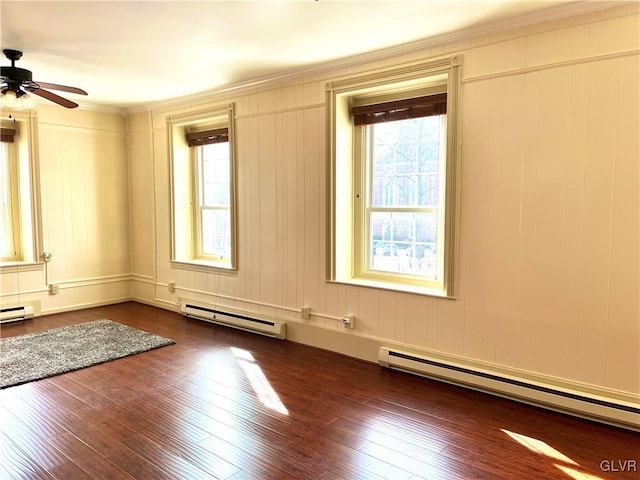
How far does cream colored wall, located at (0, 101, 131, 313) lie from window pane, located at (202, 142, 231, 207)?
137 cm

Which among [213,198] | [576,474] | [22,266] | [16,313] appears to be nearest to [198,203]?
[213,198]

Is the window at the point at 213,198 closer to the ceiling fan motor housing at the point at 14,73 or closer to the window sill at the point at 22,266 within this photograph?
the window sill at the point at 22,266

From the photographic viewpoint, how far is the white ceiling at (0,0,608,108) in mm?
2756

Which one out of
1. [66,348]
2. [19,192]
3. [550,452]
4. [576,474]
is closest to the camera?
[576,474]

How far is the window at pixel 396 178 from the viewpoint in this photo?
11.0ft

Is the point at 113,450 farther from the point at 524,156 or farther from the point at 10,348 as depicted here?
the point at 524,156

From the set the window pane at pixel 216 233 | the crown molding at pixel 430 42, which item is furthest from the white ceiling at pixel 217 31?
the window pane at pixel 216 233

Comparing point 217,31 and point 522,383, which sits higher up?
point 217,31

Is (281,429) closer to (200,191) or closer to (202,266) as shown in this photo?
(202,266)

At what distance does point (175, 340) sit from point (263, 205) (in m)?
1.60

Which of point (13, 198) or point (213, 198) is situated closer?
point (13, 198)

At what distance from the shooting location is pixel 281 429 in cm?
260

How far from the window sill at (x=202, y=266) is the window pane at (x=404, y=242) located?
1.69m

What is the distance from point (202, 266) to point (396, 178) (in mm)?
2588
